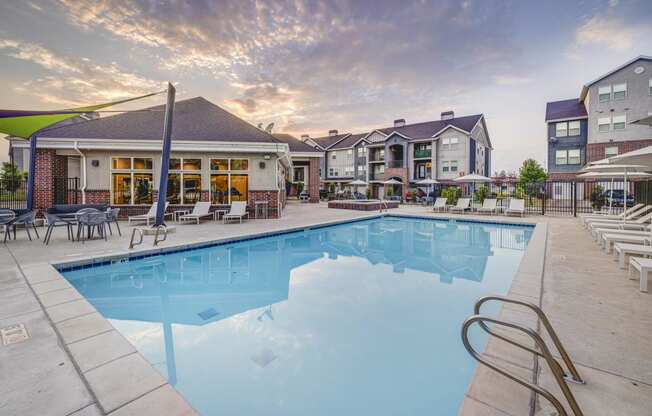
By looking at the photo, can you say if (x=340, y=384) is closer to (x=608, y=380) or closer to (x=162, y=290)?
(x=608, y=380)

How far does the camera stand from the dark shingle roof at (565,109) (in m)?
26.8

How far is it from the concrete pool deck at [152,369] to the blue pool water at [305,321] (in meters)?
0.72

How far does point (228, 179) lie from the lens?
14.1 m

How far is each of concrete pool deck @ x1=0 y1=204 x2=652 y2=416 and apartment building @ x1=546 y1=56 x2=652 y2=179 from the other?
23598mm

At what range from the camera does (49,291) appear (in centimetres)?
452

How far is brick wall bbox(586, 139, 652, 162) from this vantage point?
23.0 metres

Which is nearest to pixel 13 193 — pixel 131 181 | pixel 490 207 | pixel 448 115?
pixel 131 181

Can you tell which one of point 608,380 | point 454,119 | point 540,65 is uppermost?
point 454,119

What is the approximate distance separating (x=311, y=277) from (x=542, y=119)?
3417cm

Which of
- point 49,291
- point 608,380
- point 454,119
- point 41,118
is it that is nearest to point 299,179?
point 454,119

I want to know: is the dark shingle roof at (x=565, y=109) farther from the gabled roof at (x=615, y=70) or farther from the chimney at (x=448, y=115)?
the chimney at (x=448, y=115)

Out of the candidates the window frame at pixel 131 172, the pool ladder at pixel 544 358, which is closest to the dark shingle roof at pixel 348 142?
the window frame at pixel 131 172

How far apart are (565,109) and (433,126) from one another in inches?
477

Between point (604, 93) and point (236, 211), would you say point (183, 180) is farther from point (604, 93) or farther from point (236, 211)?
point (604, 93)
